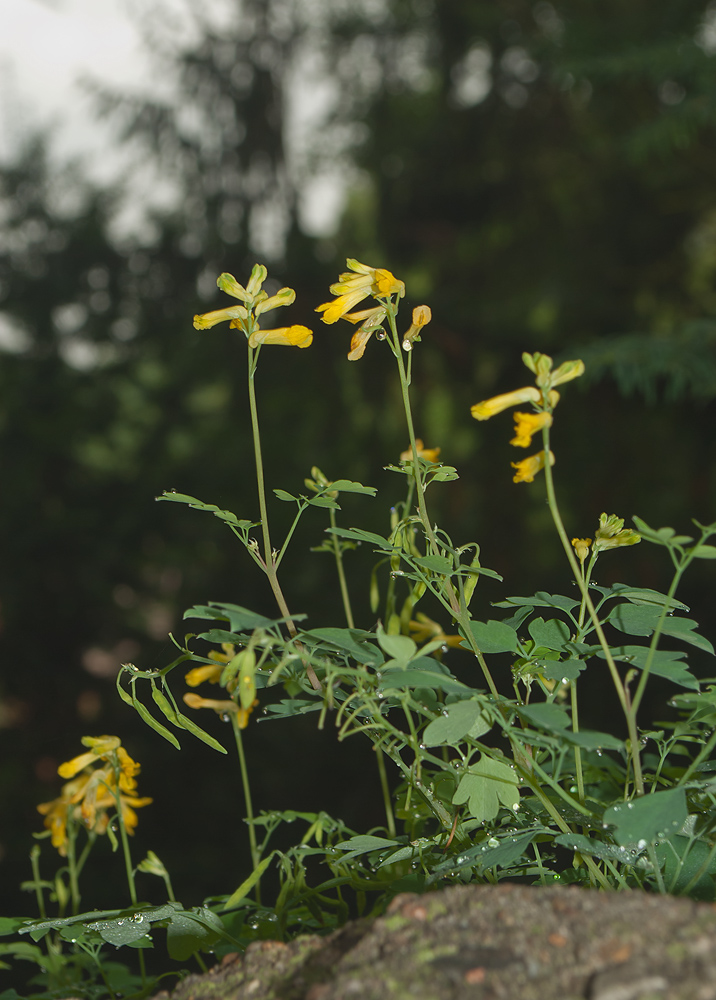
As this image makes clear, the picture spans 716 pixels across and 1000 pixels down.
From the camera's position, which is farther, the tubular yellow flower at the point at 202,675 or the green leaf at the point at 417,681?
the tubular yellow flower at the point at 202,675

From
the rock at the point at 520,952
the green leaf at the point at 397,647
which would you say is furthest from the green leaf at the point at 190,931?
the green leaf at the point at 397,647

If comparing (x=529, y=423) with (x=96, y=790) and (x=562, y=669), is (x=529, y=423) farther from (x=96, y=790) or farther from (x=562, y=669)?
(x=96, y=790)

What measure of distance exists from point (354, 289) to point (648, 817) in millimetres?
338

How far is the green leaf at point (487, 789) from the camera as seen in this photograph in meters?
0.34

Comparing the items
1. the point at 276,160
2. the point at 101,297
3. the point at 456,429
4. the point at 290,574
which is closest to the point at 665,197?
the point at 456,429

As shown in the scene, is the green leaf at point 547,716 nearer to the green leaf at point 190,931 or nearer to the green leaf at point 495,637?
the green leaf at point 495,637

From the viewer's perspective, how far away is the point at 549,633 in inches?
15.8

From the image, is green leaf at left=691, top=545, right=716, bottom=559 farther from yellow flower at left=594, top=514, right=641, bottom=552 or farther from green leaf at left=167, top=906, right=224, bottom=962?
green leaf at left=167, top=906, right=224, bottom=962

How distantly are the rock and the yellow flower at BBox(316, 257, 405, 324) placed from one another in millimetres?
313

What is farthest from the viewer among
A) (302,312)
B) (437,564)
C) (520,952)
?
(302,312)

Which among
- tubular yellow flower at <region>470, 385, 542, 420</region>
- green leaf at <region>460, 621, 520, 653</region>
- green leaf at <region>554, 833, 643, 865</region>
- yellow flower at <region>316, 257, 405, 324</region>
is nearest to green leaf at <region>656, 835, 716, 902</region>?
green leaf at <region>554, 833, 643, 865</region>

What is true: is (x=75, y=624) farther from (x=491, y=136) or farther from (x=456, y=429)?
(x=491, y=136)

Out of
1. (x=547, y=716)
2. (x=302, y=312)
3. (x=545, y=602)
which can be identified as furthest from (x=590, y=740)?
(x=302, y=312)

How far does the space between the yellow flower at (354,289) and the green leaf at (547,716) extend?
0.24 metres
